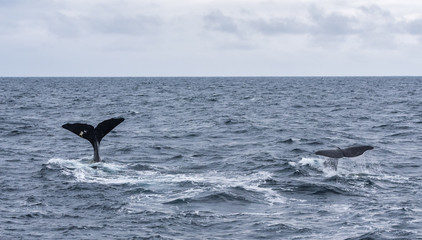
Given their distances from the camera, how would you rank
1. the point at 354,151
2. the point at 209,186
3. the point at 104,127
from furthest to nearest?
1. the point at 104,127
2. the point at 354,151
3. the point at 209,186

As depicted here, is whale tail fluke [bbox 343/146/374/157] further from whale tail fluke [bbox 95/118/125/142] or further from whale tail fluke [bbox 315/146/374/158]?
whale tail fluke [bbox 95/118/125/142]

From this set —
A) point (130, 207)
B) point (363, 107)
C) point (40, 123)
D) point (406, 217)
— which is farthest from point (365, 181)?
point (363, 107)

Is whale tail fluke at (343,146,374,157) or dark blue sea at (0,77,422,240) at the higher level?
whale tail fluke at (343,146,374,157)

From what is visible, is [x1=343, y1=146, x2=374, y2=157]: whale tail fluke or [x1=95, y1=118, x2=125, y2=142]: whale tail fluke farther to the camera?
[x1=95, y1=118, x2=125, y2=142]: whale tail fluke

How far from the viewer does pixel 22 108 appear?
61906 millimetres

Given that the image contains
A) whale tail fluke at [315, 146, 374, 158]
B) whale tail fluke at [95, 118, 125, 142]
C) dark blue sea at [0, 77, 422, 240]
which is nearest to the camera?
dark blue sea at [0, 77, 422, 240]

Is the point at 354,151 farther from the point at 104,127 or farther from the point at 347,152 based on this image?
the point at 104,127

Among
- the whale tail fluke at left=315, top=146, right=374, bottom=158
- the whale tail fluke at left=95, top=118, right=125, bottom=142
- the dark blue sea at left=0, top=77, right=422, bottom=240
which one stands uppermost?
Result: the whale tail fluke at left=95, top=118, right=125, bottom=142

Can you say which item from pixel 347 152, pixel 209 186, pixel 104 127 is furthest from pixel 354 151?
pixel 104 127

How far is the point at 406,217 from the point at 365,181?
15.7ft

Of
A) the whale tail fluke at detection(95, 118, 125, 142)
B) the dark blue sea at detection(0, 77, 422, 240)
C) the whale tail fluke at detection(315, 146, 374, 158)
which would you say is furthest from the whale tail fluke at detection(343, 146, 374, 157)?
the whale tail fluke at detection(95, 118, 125, 142)

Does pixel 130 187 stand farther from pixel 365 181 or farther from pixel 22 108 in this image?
pixel 22 108

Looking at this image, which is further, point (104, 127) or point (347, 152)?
point (104, 127)

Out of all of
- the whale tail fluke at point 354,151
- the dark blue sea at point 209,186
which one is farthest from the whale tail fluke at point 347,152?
the dark blue sea at point 209,186
